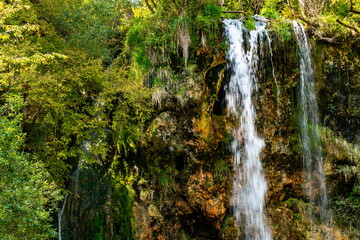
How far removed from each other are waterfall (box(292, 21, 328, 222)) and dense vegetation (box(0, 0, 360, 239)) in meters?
0.57

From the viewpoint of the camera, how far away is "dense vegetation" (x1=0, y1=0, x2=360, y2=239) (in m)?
7.34

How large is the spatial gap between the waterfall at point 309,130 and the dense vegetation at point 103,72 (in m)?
0.57

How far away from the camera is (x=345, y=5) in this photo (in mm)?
10000

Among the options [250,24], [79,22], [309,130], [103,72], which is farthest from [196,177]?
[79,22]

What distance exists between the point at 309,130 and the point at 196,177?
4.11m

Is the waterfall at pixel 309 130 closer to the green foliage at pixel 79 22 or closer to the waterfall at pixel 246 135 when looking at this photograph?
the waterfall at pixel 246 135

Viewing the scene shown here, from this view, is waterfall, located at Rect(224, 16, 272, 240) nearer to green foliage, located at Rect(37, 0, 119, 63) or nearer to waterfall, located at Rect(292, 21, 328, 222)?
waterfall, located at Rect(292, 21, 328, 222)

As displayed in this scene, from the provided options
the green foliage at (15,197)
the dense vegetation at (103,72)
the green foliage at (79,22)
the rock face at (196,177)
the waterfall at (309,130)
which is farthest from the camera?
the waterfall at (309,130)

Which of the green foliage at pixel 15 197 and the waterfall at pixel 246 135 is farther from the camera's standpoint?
the waterfall at pixel 246 135

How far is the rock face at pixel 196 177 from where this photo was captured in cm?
830

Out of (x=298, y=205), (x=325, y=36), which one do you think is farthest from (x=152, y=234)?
(x=325, y=36)

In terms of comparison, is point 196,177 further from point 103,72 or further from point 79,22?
point 79,22

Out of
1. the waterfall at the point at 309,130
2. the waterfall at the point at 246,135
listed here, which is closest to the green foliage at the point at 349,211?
the waterfall at the point at 309,130

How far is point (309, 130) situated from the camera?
9.52 metres
